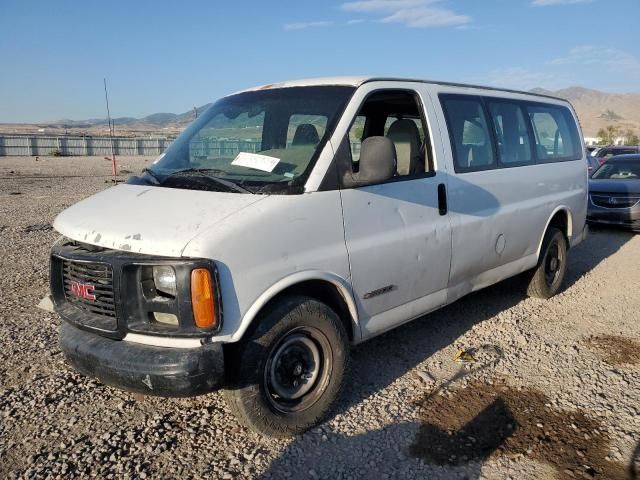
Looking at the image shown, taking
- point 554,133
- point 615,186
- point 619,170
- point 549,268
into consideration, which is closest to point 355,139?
point 554,133

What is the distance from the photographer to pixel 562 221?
6.20m

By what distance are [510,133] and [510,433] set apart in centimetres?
300

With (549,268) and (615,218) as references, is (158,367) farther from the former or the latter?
(615,218)

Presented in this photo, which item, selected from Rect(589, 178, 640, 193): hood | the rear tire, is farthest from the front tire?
Rect(589, 178, 640, 193): hood

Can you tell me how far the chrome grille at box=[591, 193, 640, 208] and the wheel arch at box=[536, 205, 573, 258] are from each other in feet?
16.1

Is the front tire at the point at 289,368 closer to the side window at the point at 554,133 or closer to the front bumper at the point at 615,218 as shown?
the side window at the point at 554,133

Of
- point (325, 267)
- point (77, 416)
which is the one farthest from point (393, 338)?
point (77, 416)

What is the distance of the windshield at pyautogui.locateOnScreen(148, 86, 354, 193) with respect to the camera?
3361mm

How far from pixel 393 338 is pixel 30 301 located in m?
3.82

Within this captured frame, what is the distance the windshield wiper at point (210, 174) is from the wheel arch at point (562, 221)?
3806mm

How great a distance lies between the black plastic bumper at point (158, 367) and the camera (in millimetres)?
2768

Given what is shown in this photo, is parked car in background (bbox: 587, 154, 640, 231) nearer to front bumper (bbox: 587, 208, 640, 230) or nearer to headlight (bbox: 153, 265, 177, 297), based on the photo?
front bumper (bbox: 587, 208, 640, 230)

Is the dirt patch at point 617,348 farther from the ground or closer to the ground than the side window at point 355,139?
closer to the ground

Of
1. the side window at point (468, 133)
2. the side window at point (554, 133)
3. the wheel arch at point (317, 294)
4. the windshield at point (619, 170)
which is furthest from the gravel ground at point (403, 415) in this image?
the windshield at point (619, 170)
